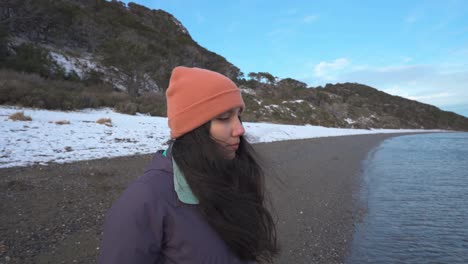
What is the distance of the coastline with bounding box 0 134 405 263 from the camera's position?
2752 mm

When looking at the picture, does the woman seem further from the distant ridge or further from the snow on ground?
the distant ridge

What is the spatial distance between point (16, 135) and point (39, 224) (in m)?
4.68

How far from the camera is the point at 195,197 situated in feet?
3.38

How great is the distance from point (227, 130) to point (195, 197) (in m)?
0.31

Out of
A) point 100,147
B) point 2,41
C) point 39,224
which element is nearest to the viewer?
point 39,224

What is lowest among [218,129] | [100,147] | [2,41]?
[100,147]

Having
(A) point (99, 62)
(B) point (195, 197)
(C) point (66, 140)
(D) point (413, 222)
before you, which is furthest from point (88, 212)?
(A) point (99, 62)

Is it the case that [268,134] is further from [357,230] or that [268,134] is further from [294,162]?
[357,230]

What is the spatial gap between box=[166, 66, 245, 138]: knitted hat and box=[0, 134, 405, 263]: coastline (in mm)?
634

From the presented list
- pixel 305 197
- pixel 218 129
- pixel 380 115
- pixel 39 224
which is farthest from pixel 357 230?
pixel 380 115

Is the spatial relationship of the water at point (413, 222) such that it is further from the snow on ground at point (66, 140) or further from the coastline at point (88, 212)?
the snow on ground at point (66, 140)

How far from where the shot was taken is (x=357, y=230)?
4098 millimetres

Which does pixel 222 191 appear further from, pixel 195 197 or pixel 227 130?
pixel 227 130

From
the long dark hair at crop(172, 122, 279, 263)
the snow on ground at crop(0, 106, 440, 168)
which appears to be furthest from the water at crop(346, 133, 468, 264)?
the long dark hair at crop(172, 122, 279, 263)
